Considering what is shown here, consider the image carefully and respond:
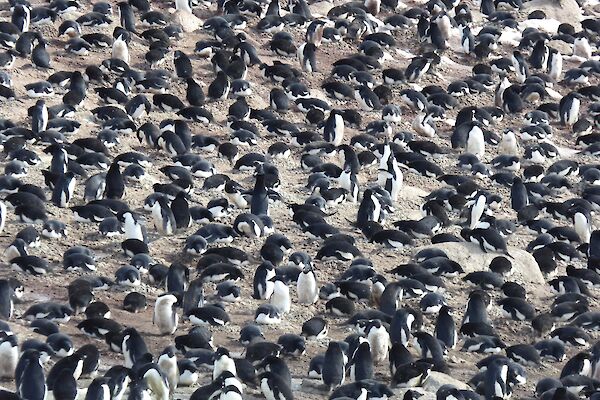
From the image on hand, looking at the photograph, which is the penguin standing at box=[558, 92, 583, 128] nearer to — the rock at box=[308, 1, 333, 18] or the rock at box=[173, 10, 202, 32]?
the rock at box=[308, 1, 333, 18]

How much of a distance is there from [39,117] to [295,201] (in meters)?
3.80

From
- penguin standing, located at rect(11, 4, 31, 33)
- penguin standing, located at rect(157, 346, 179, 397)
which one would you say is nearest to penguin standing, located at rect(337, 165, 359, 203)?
penguin standing, located at rect(157, 346, 179, 397)

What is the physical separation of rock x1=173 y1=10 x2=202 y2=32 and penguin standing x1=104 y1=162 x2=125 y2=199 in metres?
7.84

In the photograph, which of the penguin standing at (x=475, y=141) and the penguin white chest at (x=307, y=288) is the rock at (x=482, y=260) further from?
the penguin standing at (x=475, y=141)

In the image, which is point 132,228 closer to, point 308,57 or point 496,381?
point 496,381

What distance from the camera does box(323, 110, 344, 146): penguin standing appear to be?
2320 cm

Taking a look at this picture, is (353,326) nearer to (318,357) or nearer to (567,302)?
(318,357)

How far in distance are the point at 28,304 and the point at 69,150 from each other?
4.45m

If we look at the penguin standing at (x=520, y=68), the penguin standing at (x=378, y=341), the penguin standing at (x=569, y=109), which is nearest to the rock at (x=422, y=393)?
the penguin standing at (x=378, y=341)

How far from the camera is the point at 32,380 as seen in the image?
542 inches

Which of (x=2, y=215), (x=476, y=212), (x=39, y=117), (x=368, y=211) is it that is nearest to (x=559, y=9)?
(x=476, y=212)

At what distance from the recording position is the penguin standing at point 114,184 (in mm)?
19453

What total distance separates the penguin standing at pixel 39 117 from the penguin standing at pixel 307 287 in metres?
5.52

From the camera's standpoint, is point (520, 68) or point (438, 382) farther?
point (520, 68)
